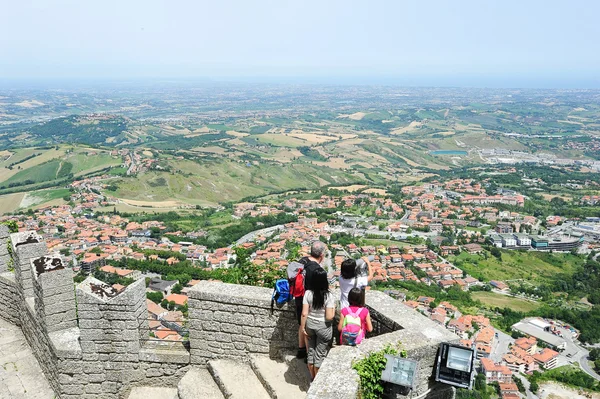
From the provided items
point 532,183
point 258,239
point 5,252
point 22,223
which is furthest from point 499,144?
point 5,252

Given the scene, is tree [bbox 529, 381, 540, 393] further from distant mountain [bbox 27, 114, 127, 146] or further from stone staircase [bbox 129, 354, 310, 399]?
distant mountain [bbox 27, 114, 127, 146]

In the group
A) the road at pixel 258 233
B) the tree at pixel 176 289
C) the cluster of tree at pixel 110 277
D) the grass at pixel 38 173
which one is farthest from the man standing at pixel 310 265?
the grass at pixel 38 173

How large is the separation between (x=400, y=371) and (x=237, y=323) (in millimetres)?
2518

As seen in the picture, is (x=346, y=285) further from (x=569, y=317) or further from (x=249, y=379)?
(x=569, y=317)

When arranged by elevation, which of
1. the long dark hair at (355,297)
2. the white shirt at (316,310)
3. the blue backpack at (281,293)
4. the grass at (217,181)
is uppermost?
the long dark hair at (355,297)

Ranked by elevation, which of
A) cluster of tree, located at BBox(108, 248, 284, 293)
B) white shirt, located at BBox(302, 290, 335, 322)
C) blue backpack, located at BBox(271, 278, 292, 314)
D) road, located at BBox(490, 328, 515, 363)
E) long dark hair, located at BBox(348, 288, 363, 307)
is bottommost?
road, located at BBox(490, 328, 515, 363)

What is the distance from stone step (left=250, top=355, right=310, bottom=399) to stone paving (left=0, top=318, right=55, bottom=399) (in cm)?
359

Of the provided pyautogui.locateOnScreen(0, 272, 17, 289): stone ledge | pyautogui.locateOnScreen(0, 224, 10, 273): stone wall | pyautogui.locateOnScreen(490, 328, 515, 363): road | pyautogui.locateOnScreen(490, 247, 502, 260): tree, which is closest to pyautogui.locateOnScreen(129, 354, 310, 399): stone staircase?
pyautogui.locateOnScreen(0, 272, 17, 289): stone ledge

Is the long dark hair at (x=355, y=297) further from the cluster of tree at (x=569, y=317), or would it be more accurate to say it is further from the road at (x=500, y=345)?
the cluster of tree at (x=569, y=317)

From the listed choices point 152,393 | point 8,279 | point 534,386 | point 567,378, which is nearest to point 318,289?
point 152,393

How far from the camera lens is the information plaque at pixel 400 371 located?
3.86m

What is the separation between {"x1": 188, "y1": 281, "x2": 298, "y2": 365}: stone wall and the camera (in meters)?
5.63

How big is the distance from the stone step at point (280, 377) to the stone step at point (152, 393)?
4.68 feet

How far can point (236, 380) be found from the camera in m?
5.47
